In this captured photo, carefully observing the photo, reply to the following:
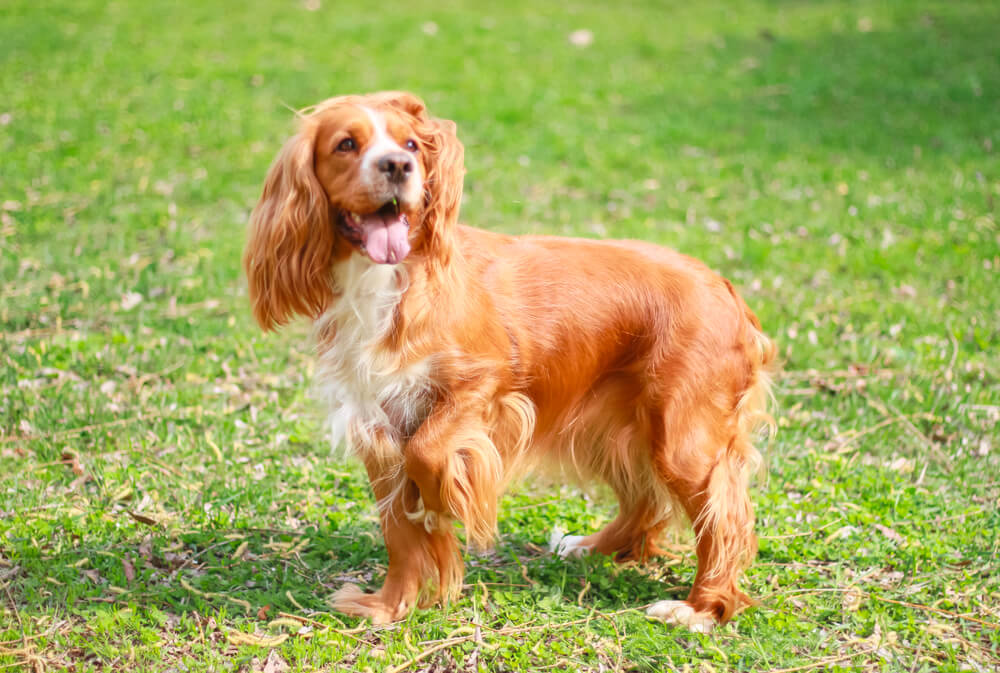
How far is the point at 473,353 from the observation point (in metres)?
3.12

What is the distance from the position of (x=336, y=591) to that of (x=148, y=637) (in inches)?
27.1

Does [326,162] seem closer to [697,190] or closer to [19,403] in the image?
[19,403]

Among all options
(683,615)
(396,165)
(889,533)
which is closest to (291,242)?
(396,165)

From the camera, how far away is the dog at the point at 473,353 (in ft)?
9.62

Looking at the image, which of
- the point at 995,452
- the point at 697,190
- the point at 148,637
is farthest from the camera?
the point at 697,190

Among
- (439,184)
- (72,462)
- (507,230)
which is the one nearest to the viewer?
(439,184)

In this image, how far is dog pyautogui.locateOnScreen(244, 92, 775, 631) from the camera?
2.93 metres

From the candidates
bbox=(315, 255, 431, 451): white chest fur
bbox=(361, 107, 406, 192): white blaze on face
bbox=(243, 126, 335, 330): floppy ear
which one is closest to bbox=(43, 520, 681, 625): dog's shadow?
bbox=(315, 255, 431, 451): white chest fur

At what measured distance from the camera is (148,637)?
3.14m

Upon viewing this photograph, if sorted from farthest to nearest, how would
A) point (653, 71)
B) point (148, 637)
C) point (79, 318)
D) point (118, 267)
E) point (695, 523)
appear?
point (653, 71), point (118, 267), point (79, 318), point (695, 523), point (148, 637)

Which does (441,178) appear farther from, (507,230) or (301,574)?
(507,230)

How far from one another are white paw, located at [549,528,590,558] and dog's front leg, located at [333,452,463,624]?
600mm

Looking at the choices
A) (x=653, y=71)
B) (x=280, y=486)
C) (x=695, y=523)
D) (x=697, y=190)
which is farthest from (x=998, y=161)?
(x=280, y=486)

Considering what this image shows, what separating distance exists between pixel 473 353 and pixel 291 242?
0.70 m
